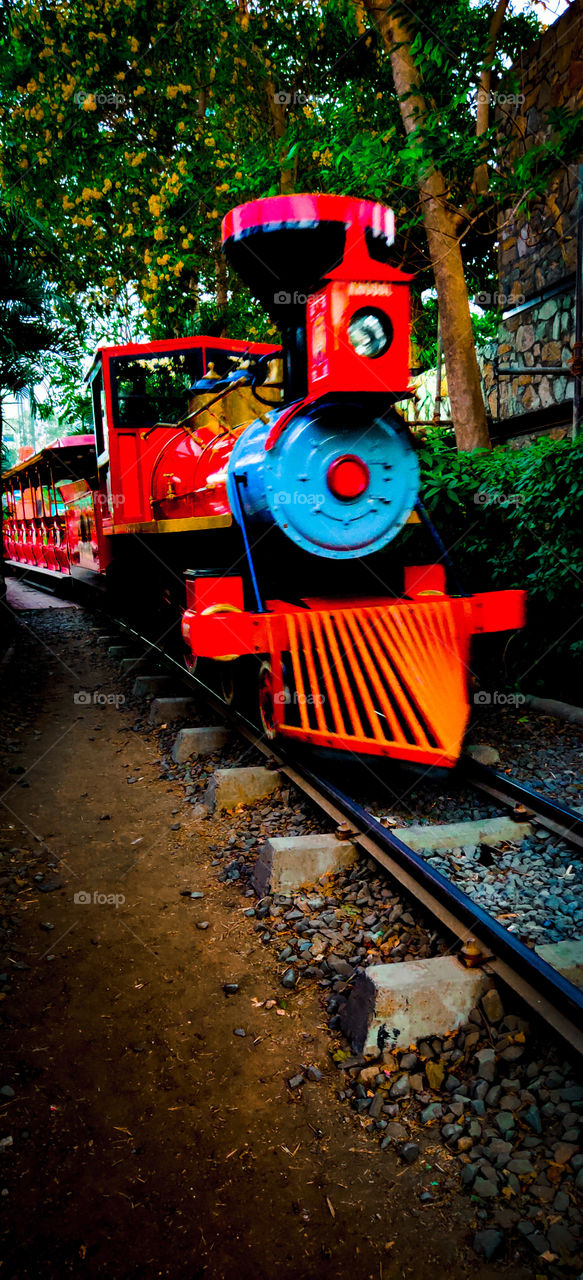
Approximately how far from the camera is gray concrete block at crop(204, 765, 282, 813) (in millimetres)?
4016

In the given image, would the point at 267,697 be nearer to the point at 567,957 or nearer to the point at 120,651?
the point at 567,957

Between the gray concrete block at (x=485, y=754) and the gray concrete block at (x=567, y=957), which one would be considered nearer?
the gray concrete block at (x=567, y=957)

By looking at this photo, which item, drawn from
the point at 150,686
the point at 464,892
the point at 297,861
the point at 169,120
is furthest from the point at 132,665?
the point at 169,120

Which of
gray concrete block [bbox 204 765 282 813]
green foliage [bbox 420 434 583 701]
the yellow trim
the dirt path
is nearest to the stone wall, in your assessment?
green foliage [bbox 420 434 583 701]

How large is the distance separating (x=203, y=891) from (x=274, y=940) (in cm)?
55

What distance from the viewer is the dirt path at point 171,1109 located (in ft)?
5.69

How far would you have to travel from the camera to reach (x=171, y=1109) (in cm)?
213

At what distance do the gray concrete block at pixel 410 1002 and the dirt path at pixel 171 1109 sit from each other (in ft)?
0.59

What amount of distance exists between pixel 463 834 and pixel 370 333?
8.57ft

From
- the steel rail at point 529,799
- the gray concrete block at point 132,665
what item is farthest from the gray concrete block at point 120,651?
the steel rail at point 529,799

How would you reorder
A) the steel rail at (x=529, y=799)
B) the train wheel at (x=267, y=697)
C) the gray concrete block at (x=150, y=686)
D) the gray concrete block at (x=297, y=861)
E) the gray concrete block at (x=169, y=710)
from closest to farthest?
the gray concrete block at (x=297, y=861)
the steel rail at (x=529, y=799)
the train wheel at (x=267, y=697)
the gray concrete block at (x=169, y=710)
the gray concrete block at (x=150, y=686)

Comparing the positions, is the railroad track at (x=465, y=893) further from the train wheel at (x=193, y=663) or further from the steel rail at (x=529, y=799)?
the train wheel at (x=193, y=663)

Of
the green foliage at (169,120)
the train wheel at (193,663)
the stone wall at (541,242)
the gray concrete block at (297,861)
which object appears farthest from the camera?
the green foliage at (169,120)

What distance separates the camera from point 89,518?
341 inches
